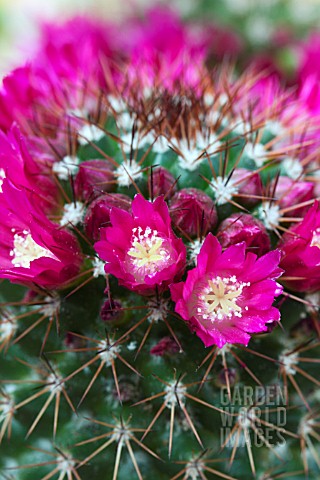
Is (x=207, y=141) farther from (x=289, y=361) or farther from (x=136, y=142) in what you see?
(x=289, y=361)

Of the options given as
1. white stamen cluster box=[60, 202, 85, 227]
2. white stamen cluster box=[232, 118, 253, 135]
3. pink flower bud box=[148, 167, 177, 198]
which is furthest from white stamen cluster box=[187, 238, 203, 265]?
white stamen cluster box=[232, 118, 253, 135]

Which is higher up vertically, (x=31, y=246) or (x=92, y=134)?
(x=92, y=134)

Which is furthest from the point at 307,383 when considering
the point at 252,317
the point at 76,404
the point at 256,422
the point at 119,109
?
the point at 119,109

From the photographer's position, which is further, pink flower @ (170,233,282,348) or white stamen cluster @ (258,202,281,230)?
white stamen cluster @ (258,202,281,230)

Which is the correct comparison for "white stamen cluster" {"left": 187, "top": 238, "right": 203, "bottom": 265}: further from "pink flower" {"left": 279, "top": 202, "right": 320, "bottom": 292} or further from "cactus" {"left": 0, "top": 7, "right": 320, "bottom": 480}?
"pink flower" {"left": 279, "top": 202, "right": 320, "bottom": 292}

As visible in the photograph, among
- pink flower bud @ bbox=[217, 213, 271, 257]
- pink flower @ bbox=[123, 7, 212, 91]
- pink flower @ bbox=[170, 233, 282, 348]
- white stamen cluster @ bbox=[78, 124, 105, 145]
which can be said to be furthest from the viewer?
pink flower @ bbox=[123, 7, 212, 91]

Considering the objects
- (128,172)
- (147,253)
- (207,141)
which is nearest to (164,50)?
(207,141)

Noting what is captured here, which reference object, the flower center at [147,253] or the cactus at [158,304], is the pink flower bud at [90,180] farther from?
the flower center at [147,253]
